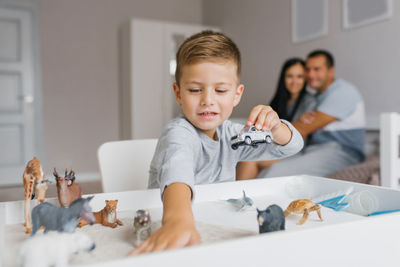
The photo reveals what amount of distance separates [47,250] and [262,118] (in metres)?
0.33

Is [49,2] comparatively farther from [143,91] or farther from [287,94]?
[287,94]

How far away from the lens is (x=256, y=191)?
0.57 meters

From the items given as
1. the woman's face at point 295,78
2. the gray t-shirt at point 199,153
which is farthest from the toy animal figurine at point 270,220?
the woman's face at point 295,78

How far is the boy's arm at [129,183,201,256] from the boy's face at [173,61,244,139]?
16cm

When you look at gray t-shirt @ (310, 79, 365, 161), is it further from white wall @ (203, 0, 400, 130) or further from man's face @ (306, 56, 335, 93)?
white wall @ (203, 0, 400, 130)

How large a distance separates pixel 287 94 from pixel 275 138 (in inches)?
51.3

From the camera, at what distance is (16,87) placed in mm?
3318

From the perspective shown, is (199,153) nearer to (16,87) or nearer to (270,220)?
(270,220)

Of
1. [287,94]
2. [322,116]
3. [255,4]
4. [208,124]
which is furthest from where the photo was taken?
[255,4]

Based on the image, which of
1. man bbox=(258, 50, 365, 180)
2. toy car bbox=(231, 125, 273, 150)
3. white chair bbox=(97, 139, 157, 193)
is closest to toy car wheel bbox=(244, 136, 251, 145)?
toy car bbox=(231, 125, 273, 150)

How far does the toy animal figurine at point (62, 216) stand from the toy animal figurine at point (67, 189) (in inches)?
2.9

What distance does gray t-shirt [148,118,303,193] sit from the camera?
464mm

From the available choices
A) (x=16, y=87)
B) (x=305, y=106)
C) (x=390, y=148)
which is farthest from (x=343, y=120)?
(x=16, y=87)

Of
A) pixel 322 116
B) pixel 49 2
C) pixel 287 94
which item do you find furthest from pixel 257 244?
pixel 49 2
